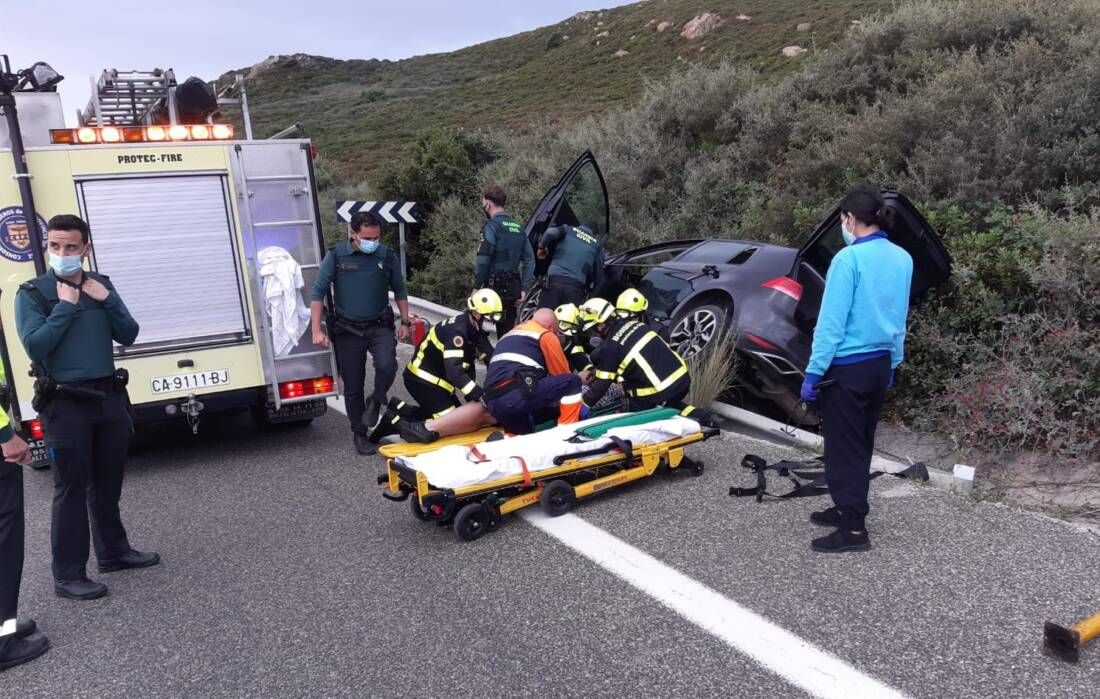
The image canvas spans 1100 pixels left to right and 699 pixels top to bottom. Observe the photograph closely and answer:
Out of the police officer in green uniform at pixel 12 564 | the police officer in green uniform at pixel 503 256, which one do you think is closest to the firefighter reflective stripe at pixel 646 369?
the police officer in green uniform at pixel 503 256

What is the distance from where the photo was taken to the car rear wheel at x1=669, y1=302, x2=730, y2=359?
6.37 metres

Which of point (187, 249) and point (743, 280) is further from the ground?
point (187, 249)

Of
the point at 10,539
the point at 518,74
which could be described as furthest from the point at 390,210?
the point at 518,74

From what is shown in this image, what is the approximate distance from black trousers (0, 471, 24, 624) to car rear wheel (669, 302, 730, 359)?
179 inches

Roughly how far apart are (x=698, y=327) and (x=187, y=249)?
4037 mm

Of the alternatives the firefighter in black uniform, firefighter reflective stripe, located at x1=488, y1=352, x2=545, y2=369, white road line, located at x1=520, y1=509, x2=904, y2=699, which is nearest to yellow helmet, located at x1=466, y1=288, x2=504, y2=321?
firefighter reflective stripe, located at x1=488, y1=352, x2=545, y2=369

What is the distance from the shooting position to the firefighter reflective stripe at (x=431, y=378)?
5.60 meters

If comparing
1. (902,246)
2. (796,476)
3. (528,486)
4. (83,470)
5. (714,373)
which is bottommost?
(796,476)

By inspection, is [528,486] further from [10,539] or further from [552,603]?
[10,539]

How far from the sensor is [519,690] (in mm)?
2828

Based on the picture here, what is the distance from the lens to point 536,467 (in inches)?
171

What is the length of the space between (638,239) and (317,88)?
→ 168 ft

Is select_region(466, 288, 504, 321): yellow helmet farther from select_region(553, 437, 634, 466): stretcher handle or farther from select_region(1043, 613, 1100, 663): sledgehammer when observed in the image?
select_region(1043, 613, 1100, 663): sledgehammer

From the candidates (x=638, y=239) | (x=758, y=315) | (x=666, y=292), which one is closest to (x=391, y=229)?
(x=638, y=239)
